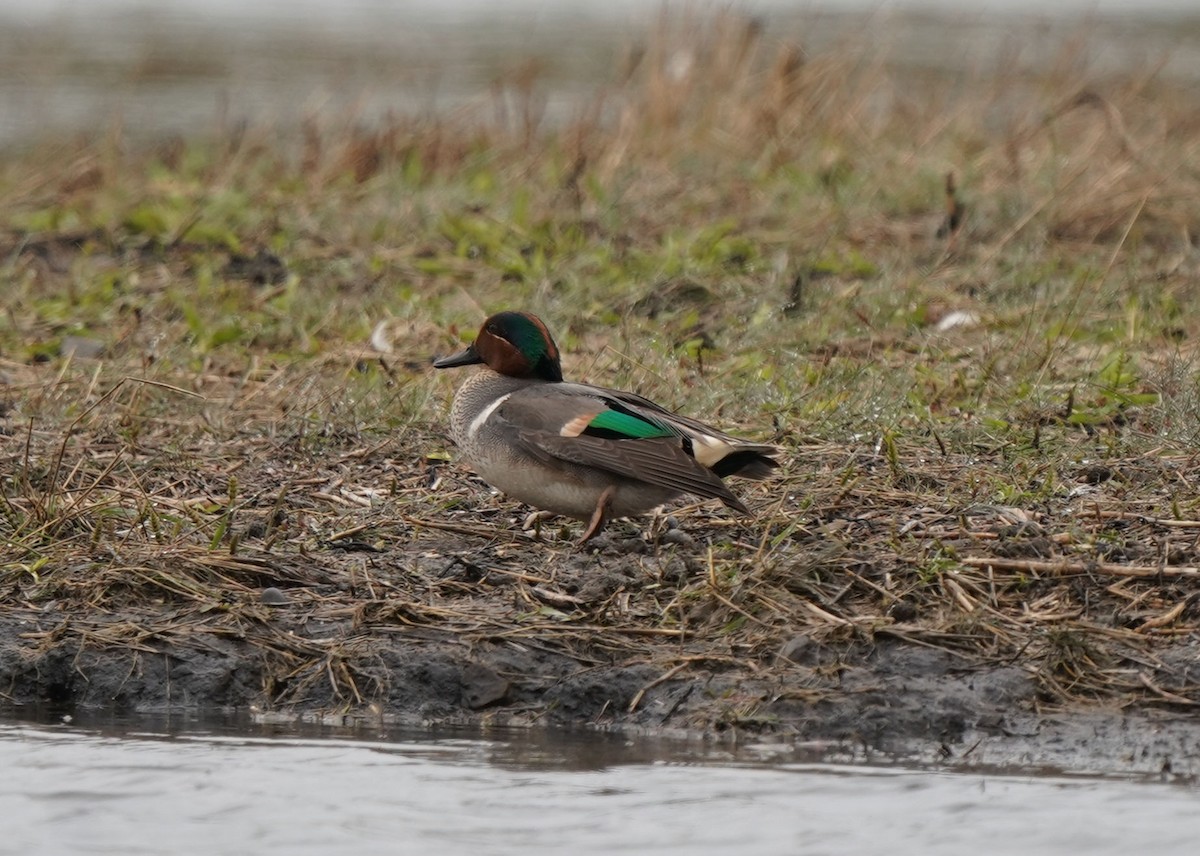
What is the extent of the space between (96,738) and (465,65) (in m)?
16.0

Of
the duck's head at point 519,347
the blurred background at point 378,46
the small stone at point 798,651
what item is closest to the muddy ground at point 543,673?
the small stone at point 798,651

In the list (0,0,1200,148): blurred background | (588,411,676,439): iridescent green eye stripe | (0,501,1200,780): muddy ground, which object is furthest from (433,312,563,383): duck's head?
(0,0,1200,148): blurred background

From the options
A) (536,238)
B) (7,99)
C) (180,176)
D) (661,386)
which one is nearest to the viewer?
(661,386)

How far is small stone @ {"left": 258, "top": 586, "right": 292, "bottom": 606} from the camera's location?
516 centimetres

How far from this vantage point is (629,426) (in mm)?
5352

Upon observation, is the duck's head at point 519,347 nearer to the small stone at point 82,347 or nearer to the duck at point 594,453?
the duck at point 594,453

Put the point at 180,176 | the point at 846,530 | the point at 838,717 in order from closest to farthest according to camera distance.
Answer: the point at 838,717 → the point at 846,530 → the point at 180,176

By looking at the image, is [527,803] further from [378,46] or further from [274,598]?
[378,46]

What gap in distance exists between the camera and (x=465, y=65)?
19.8 m

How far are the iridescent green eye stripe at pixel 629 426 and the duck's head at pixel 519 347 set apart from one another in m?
0.46

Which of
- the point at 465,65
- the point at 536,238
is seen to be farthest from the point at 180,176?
the point at 465,65

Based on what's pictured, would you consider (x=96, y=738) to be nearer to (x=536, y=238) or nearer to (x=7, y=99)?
(x=536, y=238)

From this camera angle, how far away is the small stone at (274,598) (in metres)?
5.16

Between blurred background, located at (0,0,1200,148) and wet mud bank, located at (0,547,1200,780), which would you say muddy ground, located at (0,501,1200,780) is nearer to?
wet mud bank, located at (0,547,1200,780)
